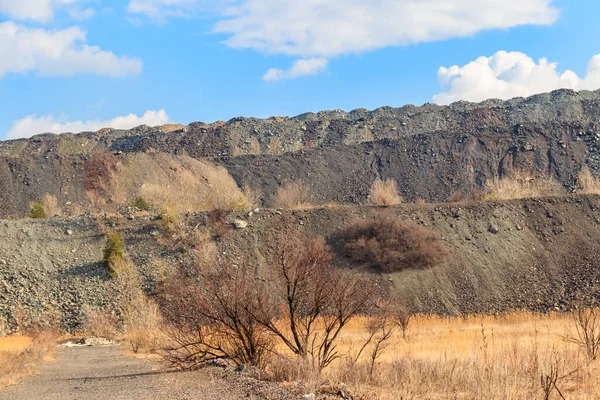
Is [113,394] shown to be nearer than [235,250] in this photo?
Yes

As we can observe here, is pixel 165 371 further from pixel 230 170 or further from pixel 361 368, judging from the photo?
pixel 230 170

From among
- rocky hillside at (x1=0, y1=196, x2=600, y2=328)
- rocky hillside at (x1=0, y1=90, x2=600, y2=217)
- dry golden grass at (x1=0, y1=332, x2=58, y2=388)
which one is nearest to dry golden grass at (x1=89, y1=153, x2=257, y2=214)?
rocky hillside at (x1=0, y1=90, x2=600, y2=217)

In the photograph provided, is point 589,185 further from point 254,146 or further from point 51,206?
point 254,146

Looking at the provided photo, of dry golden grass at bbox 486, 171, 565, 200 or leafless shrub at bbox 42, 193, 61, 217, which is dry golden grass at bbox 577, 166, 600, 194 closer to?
dry golden grass at bbox 486, 171, 565, 200

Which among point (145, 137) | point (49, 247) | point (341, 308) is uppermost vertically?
point (145, 137)

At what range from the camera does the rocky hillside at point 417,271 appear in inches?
1337

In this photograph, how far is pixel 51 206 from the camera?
52219 millimetres

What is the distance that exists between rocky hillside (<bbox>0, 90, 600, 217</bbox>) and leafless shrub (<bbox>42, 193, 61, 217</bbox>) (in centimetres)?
353

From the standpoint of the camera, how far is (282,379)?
1100 centimetres

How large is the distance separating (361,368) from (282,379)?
2.11 metres

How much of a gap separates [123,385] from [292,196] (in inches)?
1641

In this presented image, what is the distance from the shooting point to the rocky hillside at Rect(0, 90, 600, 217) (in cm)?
6159

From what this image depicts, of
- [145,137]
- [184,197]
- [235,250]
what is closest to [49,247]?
[235,250]

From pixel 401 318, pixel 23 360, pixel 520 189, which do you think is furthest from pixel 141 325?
pixel 520 189
